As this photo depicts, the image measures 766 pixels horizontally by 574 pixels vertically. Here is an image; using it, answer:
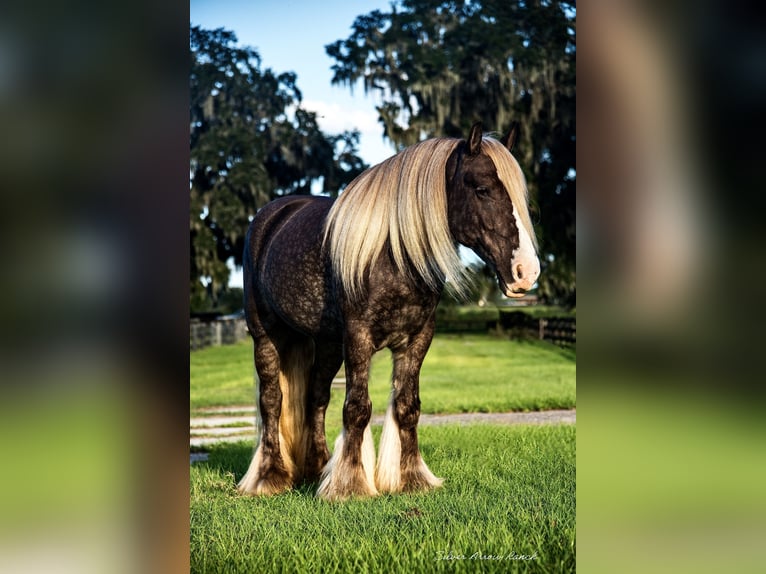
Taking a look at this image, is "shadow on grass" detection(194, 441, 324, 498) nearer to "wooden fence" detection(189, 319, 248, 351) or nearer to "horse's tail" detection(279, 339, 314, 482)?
"horse's tail" detection(279, 339, 314, 482)

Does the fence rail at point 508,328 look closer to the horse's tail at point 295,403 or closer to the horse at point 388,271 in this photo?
the horse's tail at point 295,403

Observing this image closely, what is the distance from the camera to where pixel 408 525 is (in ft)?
11.6

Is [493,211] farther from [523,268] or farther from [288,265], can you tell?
[288,265]

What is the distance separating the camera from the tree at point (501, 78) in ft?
46.7

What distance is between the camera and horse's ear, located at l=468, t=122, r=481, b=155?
151 inches

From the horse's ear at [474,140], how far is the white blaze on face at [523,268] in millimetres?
513

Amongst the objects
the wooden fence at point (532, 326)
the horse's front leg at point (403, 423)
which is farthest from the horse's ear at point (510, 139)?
the wooden fence at point (532, 326)

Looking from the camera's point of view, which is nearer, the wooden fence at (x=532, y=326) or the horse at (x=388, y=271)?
the horse at (x=388, y=271)

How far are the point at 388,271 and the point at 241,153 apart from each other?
1110 centimetres

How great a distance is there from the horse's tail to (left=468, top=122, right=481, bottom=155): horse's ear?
6.17 ft
